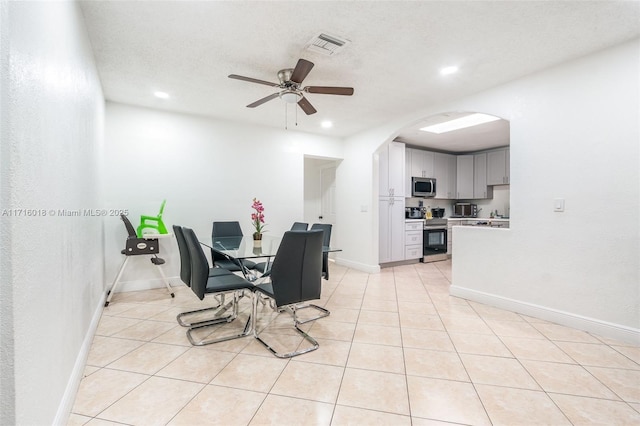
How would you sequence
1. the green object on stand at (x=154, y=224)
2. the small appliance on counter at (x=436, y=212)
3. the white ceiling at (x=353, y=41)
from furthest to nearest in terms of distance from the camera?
the small appliance on counter at (x=436, y=212) < the green object on stand at (x=154, y=224) < the white ceiling at (x=353, y=41)

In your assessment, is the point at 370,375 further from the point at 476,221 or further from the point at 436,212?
the point at 436,212

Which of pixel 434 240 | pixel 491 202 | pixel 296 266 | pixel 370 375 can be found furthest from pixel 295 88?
pixel 491 202

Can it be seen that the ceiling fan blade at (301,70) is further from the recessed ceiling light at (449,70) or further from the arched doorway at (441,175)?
the arched doorway at (441,175)

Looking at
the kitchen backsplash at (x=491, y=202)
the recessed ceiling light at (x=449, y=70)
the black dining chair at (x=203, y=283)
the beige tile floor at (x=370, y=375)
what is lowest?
the beige tile floor at (x=370, y=375)

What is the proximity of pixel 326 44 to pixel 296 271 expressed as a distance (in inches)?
71.7

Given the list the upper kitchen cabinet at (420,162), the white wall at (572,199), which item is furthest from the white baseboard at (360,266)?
the upper kitchen cabinet at (420,162)

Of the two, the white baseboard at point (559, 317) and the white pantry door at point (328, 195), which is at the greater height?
the white pantry door at point (328, 195)

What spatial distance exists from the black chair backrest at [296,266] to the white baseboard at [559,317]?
2.21 meters

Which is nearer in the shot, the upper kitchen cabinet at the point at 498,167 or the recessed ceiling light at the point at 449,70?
the recessed ceiling light at the point at 449,70

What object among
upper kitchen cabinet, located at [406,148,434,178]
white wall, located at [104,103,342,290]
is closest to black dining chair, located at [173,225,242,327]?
white wall, located at [104,103,342,290]

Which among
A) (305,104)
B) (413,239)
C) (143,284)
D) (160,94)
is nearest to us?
(305,104)

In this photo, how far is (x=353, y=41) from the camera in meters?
2.27

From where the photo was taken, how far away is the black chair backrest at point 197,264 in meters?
2.20

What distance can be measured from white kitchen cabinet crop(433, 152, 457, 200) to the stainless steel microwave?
10.5 inches
